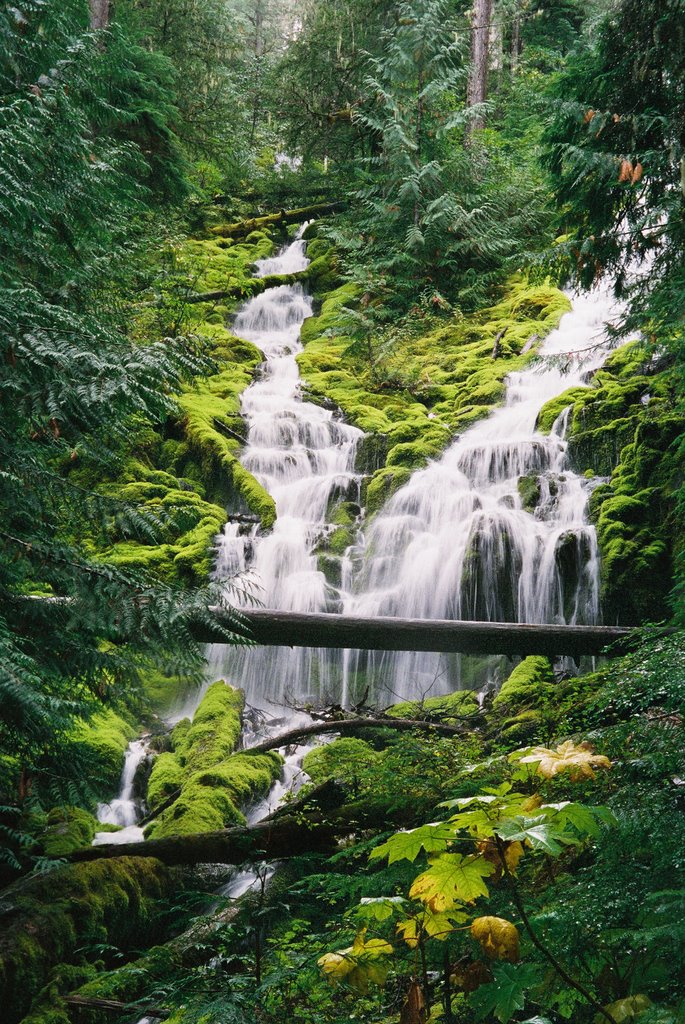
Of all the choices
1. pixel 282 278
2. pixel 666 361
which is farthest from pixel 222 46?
pixel 666 361

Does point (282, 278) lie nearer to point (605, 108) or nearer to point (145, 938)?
point (605, 108)

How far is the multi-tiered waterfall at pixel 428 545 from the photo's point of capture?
8.78 metres

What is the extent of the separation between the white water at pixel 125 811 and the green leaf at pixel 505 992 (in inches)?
182

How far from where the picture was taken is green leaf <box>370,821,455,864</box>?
185 centimetres

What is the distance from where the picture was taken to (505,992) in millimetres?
1703

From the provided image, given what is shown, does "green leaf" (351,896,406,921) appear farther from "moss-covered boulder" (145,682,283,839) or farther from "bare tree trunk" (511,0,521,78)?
"bare tree trunk" (511,0,521,78)

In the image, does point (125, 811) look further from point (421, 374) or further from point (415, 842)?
point (421, 374)

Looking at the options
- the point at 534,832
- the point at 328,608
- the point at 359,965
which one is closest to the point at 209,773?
the point at 328,608

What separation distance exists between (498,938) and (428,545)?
806cm

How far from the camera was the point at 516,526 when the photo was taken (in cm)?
930

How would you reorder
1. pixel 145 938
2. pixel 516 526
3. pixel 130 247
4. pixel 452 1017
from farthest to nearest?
pixel 130 247
pixel 516 526
pixel 145 938
pixel 452 1017

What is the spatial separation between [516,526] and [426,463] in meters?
2.66

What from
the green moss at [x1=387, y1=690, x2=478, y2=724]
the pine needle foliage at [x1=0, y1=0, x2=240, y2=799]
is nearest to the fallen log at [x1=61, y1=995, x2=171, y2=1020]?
the pine needle foliage at [x1=0, y1=0, x2=240, y2=799]

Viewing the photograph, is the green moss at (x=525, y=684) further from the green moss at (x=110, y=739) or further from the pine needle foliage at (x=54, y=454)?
the pine needle foliage at (x=54, y=454)
